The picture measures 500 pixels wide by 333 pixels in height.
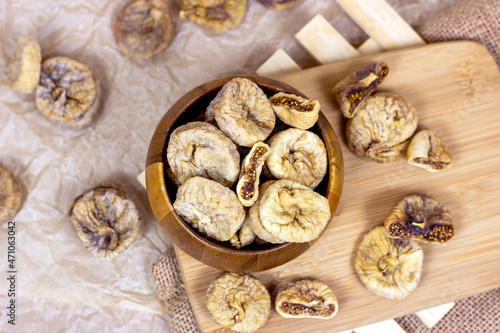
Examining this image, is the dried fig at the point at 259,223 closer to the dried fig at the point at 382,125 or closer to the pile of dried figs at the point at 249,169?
the pile of dried figs at the point at 249,169

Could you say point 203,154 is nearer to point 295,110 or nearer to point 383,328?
point 295,110

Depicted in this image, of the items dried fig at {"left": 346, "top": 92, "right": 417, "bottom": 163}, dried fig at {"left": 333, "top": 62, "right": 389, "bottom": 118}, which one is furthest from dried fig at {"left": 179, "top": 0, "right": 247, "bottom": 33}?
dried fig at {"left": 346, "top": 92, "right": 417, "bottom": 163}

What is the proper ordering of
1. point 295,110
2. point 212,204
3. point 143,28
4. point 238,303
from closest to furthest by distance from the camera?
1. point 212,204
2. point 295,110
3. point 238,303
4. point 143,28

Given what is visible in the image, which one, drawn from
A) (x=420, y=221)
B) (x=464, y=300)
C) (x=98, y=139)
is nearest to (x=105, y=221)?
(x=98, y=139)

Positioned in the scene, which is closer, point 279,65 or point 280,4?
point 279,65

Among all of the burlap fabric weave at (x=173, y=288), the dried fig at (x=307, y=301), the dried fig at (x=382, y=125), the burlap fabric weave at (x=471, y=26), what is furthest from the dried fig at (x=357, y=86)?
the burlap fabric weave at (x=173, y=288)

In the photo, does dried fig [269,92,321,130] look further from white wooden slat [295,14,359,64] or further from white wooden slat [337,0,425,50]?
white wooden slat [337,0,425,50]
